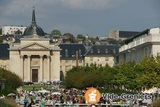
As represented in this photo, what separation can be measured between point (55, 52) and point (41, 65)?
14.1 ft

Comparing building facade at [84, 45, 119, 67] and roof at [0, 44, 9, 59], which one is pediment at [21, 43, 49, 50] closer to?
roof at [0, 44, 9, 59]

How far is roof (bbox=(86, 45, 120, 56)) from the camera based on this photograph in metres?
140

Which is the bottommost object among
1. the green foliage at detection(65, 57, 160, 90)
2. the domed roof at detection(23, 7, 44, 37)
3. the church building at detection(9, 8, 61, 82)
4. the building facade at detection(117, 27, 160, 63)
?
the green foliage at detection(65, 57, 160, 90)

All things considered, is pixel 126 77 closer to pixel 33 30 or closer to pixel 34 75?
pixel 34 75

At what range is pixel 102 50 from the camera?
14100cm

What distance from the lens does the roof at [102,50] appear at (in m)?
140

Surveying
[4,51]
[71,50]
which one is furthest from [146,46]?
[71,50]

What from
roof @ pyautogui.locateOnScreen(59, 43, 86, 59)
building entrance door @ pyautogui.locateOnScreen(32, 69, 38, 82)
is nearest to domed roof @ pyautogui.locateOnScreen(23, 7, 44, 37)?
building entrance door @ pyautogui.locateOnScreen(32, 69, 38, 82)

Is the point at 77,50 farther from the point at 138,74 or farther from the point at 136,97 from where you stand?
the point at 136,97

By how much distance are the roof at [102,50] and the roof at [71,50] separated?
1762 millimetres

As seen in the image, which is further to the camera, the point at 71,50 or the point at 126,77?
the point at 71,50

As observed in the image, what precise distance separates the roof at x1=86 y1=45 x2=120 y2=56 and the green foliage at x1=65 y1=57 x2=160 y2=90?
46502 mm

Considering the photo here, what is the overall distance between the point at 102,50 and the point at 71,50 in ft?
24.7

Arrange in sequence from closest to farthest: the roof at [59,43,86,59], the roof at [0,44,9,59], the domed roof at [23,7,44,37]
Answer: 1. the domed roof at [23,7,44,37]
2. the roof at [0,44,9,59]
3. the roof at [59,43,86,59]
